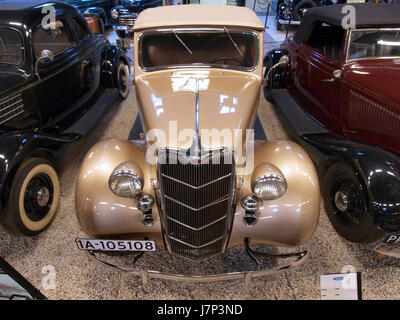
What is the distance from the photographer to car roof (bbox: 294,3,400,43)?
2.97 meters

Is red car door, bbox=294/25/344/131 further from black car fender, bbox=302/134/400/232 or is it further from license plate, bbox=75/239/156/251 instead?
license plate, bbox=75/239/156/251

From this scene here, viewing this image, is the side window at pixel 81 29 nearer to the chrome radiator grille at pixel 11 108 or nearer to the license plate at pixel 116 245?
the chrome radiator grille at pixel 11 108

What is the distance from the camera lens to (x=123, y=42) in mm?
3811

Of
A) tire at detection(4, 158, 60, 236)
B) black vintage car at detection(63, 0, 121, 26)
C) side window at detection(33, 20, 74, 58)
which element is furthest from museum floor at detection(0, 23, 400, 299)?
black vintage car at detection(63, 0, 121, 26)

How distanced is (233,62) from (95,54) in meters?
2.55

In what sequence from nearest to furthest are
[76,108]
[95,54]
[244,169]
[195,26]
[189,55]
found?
[244,169]
[195,26]
[189,55]
[76,108]
[95,54]

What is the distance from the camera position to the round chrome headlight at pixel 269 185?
185 centimetres

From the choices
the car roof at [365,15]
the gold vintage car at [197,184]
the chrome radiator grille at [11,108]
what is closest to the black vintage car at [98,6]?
the chrome radiator grille at [11,108]

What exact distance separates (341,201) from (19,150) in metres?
2.83

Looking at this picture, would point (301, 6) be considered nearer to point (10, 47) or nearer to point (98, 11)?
point (98, 11)

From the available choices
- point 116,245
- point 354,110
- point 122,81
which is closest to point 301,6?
point 122,81

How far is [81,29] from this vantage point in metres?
4.11

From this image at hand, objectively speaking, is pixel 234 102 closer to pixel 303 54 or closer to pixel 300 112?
pixel 300 112
